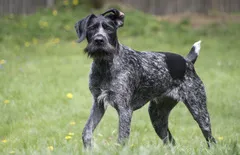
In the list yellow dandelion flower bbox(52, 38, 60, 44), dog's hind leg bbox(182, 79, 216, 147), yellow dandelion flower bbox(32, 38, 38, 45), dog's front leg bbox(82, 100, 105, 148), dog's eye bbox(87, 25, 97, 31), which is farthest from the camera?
yellow dandelion flower bbox(52, 38, 60, 44)

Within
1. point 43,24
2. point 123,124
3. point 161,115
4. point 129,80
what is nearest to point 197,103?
point 161,115

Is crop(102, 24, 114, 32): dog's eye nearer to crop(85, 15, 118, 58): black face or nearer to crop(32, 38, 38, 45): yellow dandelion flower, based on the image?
crop(85, 15, 118, 58): black face

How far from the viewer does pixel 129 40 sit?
1734 cm

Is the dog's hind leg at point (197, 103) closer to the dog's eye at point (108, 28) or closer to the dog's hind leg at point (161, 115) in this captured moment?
the dog's hind leg at point (161, 115)

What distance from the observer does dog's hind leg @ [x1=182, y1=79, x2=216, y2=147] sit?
718 cm

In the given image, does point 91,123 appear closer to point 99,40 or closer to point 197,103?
point 99,40

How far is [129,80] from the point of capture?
664 cm

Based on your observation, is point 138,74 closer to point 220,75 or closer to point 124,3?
point 220,75

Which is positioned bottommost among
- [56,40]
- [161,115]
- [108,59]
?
[56,40]

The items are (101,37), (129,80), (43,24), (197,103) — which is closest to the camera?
(101,37)

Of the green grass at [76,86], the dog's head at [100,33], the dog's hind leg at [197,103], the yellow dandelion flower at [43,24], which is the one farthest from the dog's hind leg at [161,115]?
the yellow dandelion flower at [43,24]

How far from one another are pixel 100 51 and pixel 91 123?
924mm

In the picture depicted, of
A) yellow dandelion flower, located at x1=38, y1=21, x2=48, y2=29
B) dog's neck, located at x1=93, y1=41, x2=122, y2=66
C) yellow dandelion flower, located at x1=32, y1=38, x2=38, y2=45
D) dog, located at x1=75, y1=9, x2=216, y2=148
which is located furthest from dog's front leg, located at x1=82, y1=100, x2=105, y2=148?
yellow dandelion flower, located at x1=38, y1=21, x2=48, y2=29

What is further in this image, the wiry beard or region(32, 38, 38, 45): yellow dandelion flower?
region(32, 38, 38, 45): yellow dandelion flower
